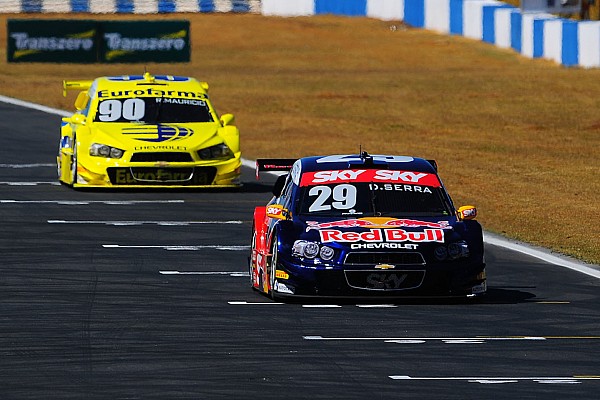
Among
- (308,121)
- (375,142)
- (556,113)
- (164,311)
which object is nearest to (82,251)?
(164,311)

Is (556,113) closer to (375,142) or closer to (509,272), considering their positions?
(375,142)

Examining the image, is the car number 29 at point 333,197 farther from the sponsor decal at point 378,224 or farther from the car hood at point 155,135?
the car hood at point 155,135

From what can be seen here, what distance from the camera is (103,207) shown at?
71.2 feet

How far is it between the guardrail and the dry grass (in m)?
0.65

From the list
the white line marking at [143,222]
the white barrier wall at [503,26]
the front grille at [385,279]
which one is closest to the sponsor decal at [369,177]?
the front grille at [385,279]

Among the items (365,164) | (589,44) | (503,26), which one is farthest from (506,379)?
(503,26)

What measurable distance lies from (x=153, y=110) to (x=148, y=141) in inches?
48.0

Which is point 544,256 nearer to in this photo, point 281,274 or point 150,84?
point 281,274

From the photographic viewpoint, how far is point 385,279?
13703 millimetres

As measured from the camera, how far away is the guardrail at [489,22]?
160 feet

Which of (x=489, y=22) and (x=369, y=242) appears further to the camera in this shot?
(x=489, y=22)

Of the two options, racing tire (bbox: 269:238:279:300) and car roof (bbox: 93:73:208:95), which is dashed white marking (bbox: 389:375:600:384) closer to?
racing tire (bbox: 269:238:279:300)

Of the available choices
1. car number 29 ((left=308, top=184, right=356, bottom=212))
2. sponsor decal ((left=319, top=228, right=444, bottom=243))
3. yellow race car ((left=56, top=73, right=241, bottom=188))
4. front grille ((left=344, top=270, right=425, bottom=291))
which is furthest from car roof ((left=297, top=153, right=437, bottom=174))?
yellow race car ((left=56, top=73, right=241, bottom=188))

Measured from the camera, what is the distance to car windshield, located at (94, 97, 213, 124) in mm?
23719
